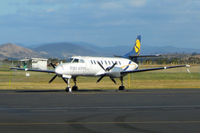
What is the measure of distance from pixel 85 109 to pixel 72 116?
2830mm

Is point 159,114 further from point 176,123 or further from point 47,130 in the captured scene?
point 47,130

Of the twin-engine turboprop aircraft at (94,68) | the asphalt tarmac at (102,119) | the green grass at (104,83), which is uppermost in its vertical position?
the twin-engine turboprop aircraft at (94,68)

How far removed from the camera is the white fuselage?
3294 centimetres

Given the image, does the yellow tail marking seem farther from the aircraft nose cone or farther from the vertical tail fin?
the aircraft nose cone

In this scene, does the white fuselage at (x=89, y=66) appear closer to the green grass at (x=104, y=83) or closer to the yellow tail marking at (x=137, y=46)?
the yellow tail marking at (x=137, y=46)

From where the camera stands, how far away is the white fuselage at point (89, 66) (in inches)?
1297

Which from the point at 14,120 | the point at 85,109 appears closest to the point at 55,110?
the point at 85,109

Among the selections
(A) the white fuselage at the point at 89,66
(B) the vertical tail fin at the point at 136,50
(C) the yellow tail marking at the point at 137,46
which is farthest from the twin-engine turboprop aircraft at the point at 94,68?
(C) the yellow tail marking at the point at 137,46

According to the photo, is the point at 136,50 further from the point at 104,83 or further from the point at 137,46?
the point at 104,83

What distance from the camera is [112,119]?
51.4ft

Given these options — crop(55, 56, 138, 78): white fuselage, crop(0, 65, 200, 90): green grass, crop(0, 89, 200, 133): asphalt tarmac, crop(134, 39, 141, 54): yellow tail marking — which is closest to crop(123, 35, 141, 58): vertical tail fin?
crop(134, 39, 141, 54): yellow tail marking

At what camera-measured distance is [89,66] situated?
34.9 m

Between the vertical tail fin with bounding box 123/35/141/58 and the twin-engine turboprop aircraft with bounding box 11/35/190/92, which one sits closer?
the twin-engine turboprop aircraft with bounding box 11/35/190/92

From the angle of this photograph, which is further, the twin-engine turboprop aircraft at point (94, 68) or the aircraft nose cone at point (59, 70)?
the twin-engine turboprop aircraft at point (94, 68)
